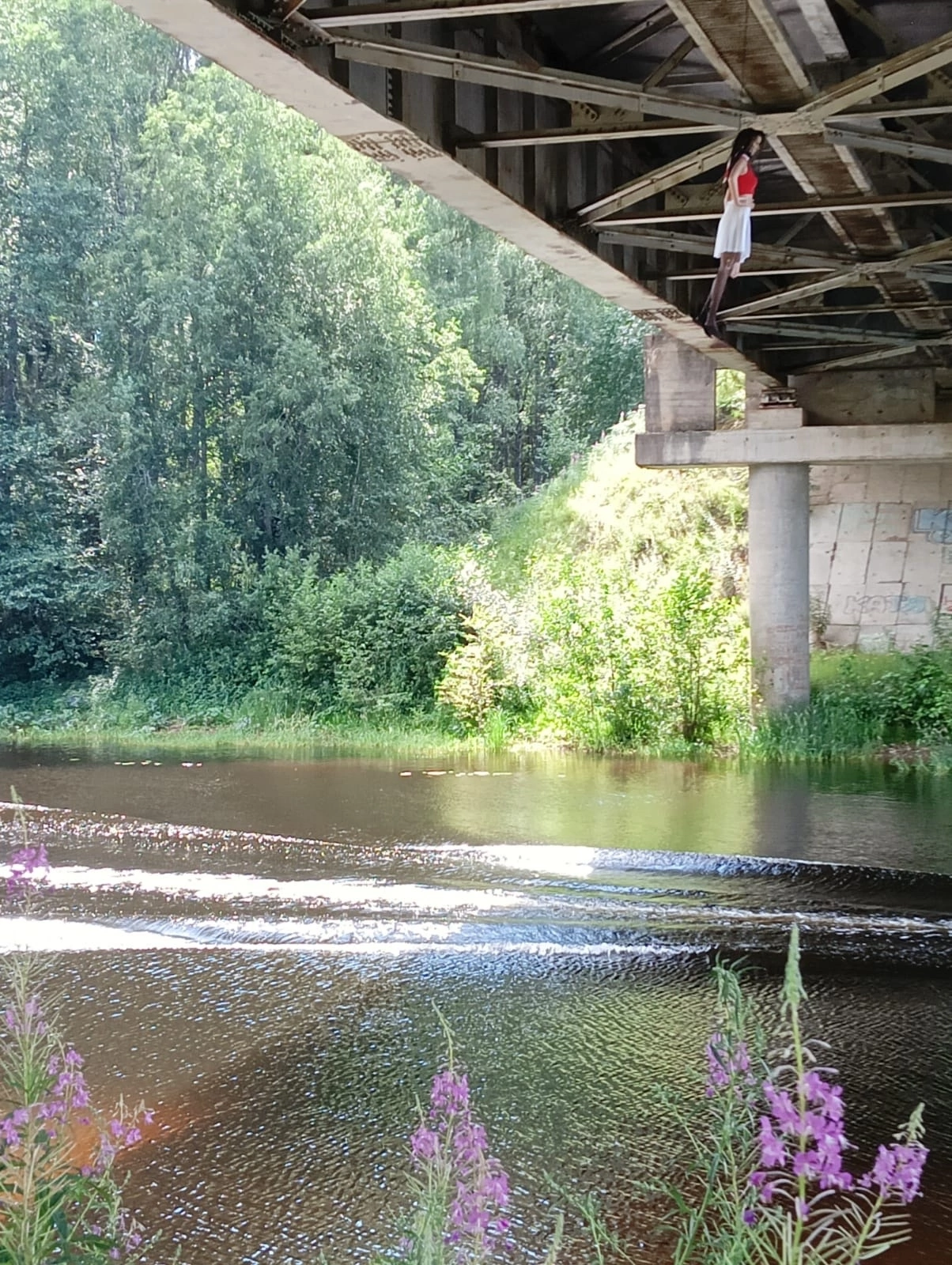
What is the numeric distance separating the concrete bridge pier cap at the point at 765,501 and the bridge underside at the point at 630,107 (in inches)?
188

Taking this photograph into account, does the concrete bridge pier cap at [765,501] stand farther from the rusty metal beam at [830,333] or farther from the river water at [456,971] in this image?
the river water at [456,971]

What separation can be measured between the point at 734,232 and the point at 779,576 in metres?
10.8

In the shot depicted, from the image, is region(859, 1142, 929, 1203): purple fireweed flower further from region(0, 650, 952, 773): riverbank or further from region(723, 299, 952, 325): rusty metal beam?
region(0, 650, 952, 773): riverbank

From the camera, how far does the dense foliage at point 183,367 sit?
25.5 metres

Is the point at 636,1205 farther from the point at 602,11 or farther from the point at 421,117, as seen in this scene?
the point at 602,11

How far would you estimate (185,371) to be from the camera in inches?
1027

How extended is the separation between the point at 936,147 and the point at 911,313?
20.7ft

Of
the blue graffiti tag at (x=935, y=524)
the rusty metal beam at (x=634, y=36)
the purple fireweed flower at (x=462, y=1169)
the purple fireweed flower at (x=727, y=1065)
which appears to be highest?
the rusty metal beam at (x=634, y=36)

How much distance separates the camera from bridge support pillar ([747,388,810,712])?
17609mm

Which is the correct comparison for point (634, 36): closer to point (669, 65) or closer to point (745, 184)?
point (669, 65)

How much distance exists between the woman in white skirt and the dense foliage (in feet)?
51.2

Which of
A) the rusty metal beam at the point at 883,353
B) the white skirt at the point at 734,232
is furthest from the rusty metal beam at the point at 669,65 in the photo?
the rusty metal beam at the point at 883,353

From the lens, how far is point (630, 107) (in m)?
7.95

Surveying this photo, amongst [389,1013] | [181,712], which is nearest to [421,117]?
[389,1013]
